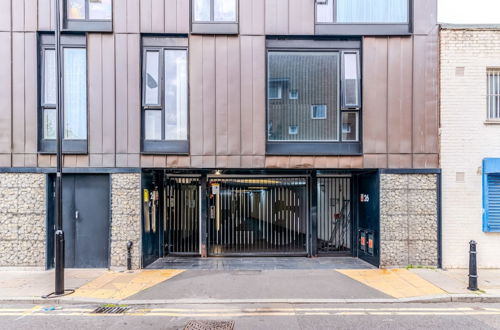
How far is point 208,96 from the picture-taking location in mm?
9289

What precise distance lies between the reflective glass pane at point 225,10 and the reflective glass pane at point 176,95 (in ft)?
4.78

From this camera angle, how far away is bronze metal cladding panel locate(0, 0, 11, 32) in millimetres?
9117

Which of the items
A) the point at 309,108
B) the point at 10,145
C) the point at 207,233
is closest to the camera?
the point at 10,145

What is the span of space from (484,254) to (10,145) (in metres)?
13.9

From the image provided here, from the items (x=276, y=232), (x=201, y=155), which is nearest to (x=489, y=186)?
(x=276, y=232)

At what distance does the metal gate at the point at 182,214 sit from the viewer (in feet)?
35.2

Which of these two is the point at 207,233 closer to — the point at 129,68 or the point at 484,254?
the point at 129,68

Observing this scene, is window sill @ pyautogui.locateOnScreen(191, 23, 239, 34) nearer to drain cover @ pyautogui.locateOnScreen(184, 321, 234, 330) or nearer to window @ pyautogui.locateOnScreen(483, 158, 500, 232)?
drain cover @ pyautogui.locateOnScreen(184, 321, 234, 330)

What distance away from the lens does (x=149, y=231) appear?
9.80 metres

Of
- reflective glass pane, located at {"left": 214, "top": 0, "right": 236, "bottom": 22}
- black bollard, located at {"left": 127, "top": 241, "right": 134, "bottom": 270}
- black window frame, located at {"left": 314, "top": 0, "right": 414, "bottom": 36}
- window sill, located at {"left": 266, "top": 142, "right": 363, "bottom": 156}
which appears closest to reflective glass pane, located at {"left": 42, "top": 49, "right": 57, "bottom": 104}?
black bollard, located at {"left": 127, "top": 241, "right": 134, "bottom": 270}

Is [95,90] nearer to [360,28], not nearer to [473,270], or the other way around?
[360,28]

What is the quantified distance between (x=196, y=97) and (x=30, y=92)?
4.70m

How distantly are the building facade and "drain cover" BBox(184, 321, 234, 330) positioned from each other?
4035 mm

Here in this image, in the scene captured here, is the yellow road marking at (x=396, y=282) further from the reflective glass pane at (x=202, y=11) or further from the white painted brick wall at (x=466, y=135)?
the reflective glass pane at (x=202, y=11)
